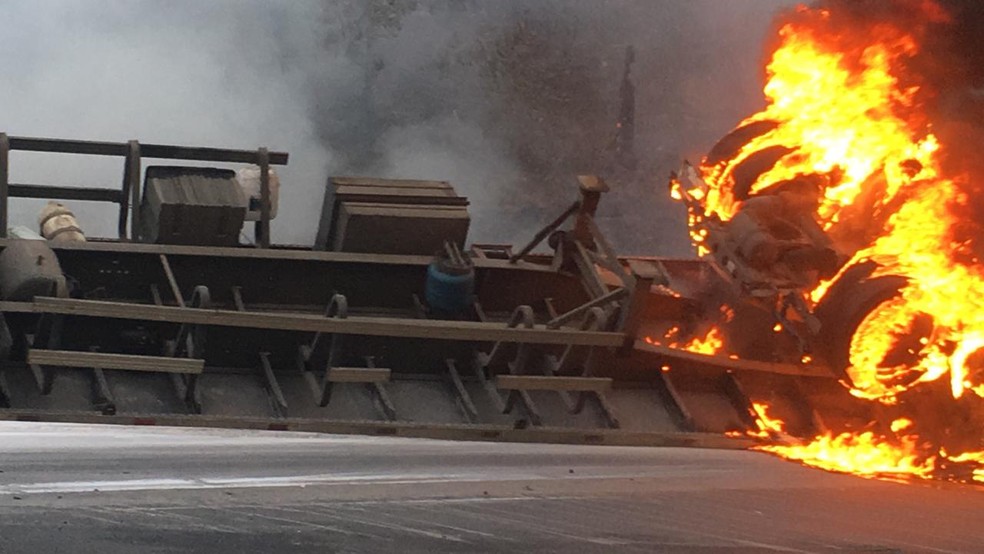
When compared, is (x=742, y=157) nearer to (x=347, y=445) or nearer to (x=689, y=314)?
(x=689, y=314)

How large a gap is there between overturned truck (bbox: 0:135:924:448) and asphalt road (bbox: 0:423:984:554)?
4.29m

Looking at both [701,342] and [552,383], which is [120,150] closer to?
[552,383]

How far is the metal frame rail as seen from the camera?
8.06m

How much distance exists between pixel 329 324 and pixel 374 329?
10.0 inches

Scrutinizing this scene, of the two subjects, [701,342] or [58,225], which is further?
[701,342]

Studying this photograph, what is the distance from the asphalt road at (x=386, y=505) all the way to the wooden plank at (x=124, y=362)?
12.9 feet

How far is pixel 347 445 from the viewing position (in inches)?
116

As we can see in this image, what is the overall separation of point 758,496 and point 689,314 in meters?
6.25

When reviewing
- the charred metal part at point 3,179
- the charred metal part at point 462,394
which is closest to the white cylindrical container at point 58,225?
the charred metal part at point 3,179

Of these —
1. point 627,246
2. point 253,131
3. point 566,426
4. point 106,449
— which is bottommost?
point 106,449

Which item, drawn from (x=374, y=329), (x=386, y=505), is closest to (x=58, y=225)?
(x=374, y=329)

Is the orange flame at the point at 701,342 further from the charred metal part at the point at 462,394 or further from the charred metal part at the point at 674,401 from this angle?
the charred metal part at the point at 462,394

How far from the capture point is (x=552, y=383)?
730cm

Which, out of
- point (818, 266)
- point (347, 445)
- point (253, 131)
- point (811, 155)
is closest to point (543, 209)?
point (253, 131)
